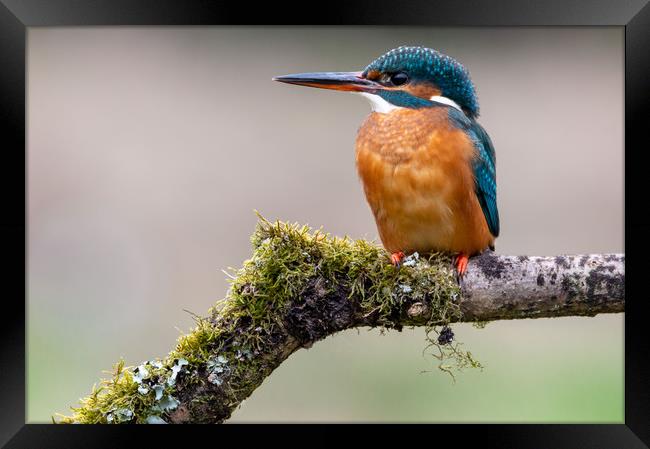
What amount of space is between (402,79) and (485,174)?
A: 482 mm

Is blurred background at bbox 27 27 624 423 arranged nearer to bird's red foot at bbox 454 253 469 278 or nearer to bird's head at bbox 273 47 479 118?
bird's head at bbox 273 47 479 118

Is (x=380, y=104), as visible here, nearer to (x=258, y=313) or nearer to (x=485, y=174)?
(x=485, y=174)

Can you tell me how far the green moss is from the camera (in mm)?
2391

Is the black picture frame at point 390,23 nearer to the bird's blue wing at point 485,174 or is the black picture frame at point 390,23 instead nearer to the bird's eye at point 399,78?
the bird's eye at point 399,78

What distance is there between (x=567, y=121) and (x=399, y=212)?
6.54ft

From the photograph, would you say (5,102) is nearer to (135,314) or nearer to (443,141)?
(443,141)

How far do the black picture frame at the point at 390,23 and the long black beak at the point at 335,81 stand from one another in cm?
36

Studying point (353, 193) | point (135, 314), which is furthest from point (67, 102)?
point (353, 193)

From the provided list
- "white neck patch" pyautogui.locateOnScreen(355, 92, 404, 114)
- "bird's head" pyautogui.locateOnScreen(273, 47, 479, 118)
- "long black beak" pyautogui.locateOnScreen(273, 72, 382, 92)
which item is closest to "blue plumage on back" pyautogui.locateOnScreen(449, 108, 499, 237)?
"bird's head" pyautogui.locateOnScreen(273, 47, 479, 118)

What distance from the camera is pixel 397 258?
8.94ft

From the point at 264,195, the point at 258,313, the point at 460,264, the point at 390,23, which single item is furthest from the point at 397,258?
the point at 264,195

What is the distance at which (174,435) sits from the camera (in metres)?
2.43

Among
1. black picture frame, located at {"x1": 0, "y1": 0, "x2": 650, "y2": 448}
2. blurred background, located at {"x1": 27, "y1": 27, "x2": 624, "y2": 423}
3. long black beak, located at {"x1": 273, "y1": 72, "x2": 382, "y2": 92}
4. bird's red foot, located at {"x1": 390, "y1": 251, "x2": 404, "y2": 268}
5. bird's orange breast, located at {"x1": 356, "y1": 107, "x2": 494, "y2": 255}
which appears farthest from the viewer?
blurred background, located at {"x1": 27, "y1": 27, "x2": 624, "y2": 423}

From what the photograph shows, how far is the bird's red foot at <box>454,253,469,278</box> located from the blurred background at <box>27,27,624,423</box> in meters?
1.18
